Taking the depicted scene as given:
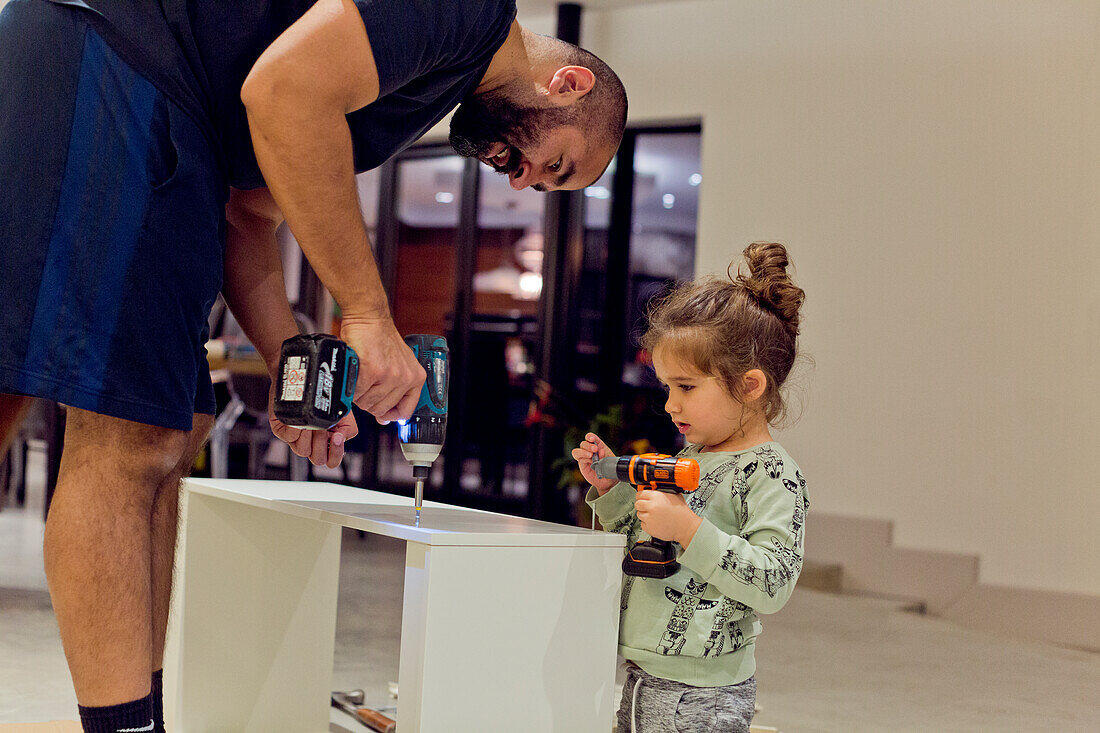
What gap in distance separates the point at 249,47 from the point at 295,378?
0.43 metres

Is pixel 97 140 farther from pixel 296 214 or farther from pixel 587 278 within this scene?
pixel 587 278

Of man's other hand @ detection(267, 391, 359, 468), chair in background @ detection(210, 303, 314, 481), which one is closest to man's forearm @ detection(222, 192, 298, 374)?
man's other hand @ detection(267, 391, 359, 468)

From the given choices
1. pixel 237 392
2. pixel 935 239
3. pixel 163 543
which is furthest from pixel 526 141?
pixel 935 239

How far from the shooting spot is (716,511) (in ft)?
5.13

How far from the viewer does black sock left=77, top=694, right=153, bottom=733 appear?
1.24 m

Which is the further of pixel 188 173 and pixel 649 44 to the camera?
pixel 649 44

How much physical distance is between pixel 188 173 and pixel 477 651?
2.34ft

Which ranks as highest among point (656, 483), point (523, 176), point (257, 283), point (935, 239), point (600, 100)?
point (935, 239)

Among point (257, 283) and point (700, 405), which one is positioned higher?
point (257, 283)

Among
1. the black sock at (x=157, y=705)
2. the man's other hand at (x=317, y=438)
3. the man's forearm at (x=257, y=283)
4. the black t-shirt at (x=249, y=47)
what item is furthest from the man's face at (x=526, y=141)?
the black sock at (x=157, y=705)

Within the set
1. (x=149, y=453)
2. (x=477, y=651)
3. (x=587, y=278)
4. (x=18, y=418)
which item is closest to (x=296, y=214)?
(x=149, y=453)

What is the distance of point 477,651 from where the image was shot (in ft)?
4.57

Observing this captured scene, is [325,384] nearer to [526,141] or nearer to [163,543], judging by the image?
[163,543]

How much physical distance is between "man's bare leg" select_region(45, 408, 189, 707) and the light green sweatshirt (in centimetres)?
69
